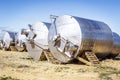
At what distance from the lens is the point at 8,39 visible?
32.3 metres

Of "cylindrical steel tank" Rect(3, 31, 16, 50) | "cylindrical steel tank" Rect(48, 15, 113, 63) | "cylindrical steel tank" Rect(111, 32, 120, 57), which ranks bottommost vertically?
"cylindrical steel tank" Rect(3, 31, 16, 50)

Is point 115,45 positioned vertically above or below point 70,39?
below

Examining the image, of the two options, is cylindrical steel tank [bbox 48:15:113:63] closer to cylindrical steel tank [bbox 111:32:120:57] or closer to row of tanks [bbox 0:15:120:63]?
row of tanks [bbox 0:15:120:63]

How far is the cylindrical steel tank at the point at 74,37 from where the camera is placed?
50.6 ft

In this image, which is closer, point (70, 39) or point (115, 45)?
point (70, 39)

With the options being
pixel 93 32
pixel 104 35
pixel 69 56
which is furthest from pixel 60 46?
pixel 104 35

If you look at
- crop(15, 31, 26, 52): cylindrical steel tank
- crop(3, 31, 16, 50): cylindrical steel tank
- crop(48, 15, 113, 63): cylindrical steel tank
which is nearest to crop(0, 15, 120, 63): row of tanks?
crop(48, 15, 113, 63): cylindrical steel tank

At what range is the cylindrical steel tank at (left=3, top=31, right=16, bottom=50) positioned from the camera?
32031 mm

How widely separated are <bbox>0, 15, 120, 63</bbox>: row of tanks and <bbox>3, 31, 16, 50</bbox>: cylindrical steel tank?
1219 cm

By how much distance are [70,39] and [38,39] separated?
12.7 ft

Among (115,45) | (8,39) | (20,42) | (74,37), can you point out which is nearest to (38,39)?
(74,37)

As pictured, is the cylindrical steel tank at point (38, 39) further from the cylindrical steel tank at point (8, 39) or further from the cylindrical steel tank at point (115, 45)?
the cylindrical steel tank at point (8, 39)

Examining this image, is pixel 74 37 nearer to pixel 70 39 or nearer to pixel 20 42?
pixel 70 39

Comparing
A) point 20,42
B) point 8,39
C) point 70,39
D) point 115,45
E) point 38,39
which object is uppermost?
point 70,39
